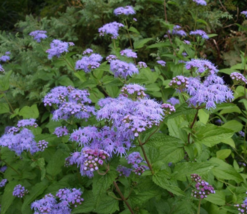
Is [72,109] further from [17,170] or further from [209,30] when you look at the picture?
[209,30]

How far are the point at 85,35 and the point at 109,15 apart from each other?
2.32 feet

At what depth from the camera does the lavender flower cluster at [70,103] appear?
7.25 ft

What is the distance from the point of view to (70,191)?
197 cm

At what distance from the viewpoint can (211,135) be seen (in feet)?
6.32

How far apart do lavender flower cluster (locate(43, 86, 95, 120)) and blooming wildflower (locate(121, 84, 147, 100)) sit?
497 mm

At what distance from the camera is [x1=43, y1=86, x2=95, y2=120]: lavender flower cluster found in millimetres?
2211

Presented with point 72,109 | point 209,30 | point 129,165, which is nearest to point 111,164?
point 129,165

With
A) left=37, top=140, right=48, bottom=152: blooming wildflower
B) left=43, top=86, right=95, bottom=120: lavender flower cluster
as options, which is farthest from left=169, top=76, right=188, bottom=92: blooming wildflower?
left=37, top=140, right=48, bottom=152: blooming wildflower

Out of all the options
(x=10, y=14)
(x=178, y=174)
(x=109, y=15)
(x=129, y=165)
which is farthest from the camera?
(x=10, y=14)

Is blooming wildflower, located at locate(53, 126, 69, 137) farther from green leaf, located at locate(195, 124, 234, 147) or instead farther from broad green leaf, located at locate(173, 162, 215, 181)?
green leaf, located at locate(195, 124, 234, 147)

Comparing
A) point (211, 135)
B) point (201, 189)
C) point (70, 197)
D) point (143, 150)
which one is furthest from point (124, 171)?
point (211, 135)

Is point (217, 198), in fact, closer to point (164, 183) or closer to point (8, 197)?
point (164, 183)

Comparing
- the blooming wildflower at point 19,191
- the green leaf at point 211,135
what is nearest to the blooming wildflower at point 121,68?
the green leaf at point 211,135

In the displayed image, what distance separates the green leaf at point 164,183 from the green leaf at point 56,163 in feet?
3.39
